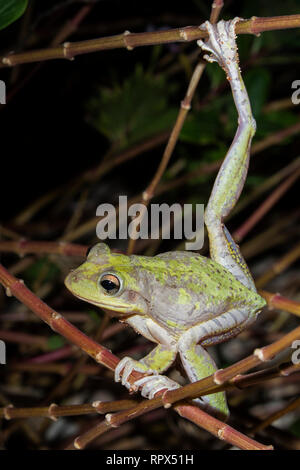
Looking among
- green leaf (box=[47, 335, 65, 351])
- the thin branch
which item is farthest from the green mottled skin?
green leaf (box=[47, 335, 65, 351])

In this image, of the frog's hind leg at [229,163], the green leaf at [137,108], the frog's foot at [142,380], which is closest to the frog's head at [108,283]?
the frog's foot at [142,380]

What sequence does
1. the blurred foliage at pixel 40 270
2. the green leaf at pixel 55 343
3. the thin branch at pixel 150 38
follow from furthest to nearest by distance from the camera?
1. the blurred foliage at pixel 40 270
2. the green leaf at pixel 55 343
3. the thin branch at pixel 150 38

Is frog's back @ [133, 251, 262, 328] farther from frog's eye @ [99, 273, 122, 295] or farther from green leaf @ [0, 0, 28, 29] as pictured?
green leaf @ [0, 0, 28, 29]

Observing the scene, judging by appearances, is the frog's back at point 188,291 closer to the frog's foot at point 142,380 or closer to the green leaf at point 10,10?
the frog's foot at point 142,380

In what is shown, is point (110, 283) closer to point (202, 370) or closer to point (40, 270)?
point (202, 370)

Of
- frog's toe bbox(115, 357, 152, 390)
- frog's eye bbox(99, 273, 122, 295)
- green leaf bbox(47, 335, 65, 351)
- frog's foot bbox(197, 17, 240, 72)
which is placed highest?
green leaf bbox(47, 335, 65, 351)

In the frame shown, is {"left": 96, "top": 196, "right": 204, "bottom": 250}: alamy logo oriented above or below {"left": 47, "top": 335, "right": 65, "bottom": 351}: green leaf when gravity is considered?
above

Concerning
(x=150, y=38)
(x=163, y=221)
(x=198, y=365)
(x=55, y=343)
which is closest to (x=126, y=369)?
(x=198, y=365)

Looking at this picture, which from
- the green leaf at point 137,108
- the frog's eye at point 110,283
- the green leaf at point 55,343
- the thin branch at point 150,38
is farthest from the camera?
the green leaf at point 137,108
